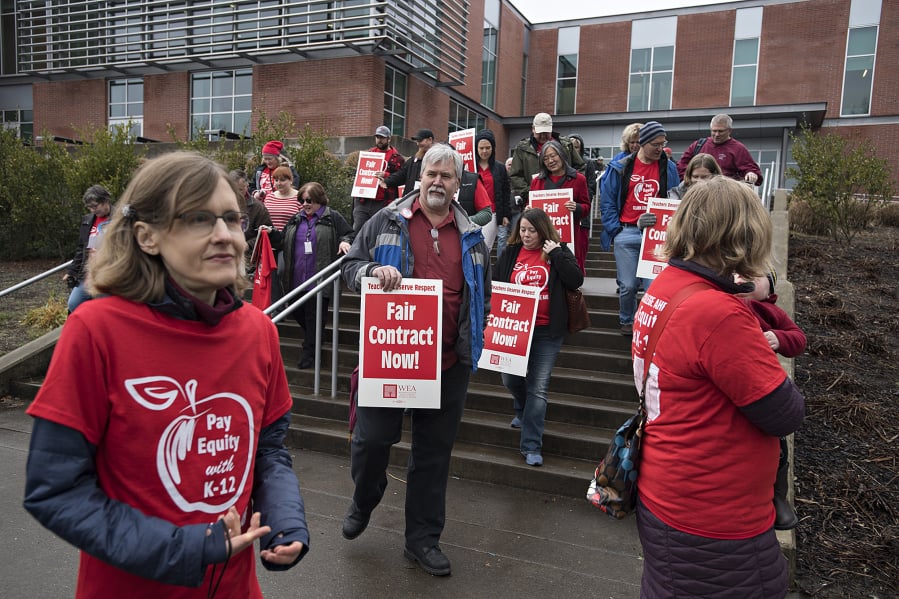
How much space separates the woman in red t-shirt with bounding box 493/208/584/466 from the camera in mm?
5129

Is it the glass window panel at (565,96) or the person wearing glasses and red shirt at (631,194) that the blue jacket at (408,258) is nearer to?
the person wearing glasses and red shirt at (631,194)

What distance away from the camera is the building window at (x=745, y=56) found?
29719mm

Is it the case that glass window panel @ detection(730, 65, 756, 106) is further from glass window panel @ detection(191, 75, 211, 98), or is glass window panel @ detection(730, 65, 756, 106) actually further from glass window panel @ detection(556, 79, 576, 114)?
glass window panel @ detection(191, 75, 211, 98)

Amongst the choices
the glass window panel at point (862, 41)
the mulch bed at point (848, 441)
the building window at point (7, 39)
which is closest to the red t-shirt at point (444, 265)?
the mulch bed at point (848, 441)

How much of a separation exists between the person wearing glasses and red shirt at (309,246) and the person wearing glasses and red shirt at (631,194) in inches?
113

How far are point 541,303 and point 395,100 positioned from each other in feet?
58.5

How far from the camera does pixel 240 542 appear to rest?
56.3 inches

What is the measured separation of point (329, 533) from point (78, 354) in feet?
10.6

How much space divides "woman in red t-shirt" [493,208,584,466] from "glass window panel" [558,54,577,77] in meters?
31.0

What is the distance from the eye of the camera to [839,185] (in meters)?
11.9

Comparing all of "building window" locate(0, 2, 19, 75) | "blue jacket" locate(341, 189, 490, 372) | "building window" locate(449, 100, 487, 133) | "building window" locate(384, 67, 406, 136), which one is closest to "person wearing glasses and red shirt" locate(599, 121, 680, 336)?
"blue jacket" locate(341, 189, 490, 372)

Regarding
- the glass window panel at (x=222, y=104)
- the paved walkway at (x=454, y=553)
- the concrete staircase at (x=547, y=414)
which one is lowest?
the paved walkway at (x=454, y=553)

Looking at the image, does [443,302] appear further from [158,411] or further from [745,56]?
[745,56]

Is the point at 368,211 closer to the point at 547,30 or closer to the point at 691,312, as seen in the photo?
the point at 691,312
